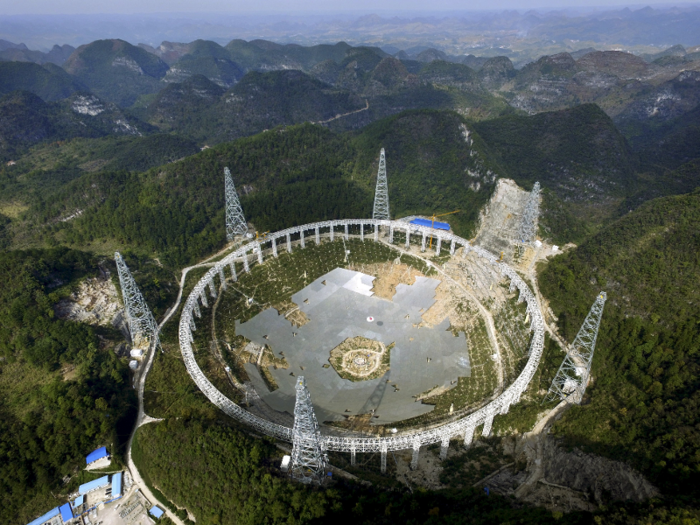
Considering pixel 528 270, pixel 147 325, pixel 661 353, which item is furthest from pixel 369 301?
pixel 661 353

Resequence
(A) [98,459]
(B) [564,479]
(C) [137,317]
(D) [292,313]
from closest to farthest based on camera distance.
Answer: (B) [564,479]
(A) [98,459]
(C) [137,317]
(D) [292,313]

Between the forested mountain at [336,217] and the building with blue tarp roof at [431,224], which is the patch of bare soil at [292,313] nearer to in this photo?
the forested mountain at [336,217]

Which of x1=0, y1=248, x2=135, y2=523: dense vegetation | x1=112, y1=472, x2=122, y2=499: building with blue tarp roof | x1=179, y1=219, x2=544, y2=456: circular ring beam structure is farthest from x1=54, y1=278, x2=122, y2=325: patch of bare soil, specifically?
x1=112, y1=472, x2=122, y2=499: building with blue tarp roof

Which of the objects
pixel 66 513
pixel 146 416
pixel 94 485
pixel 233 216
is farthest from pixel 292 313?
pixel 66 513

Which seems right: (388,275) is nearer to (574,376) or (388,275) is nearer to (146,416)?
(574,376)

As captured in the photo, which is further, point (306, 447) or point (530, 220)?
point (530, 220)

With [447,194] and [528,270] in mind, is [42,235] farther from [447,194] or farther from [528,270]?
[528,270]
